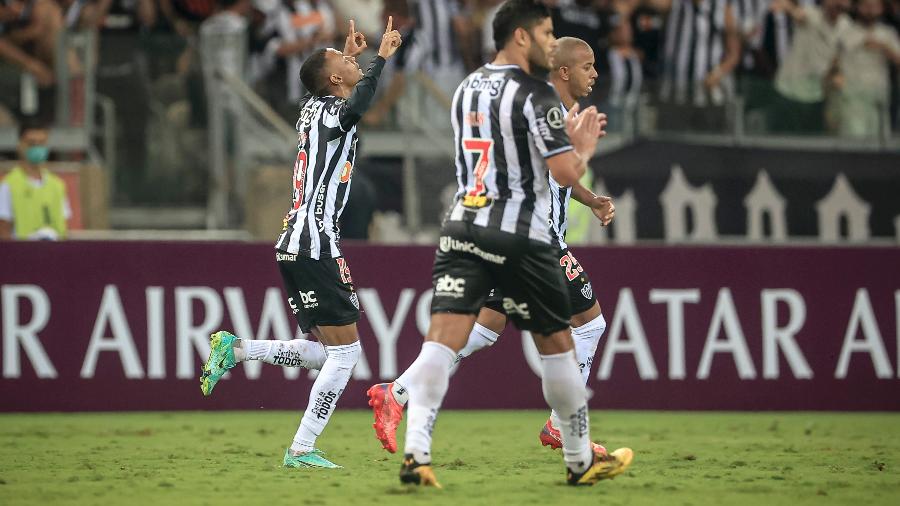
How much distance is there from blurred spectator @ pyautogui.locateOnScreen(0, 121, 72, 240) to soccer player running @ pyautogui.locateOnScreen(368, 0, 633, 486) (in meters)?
7.58

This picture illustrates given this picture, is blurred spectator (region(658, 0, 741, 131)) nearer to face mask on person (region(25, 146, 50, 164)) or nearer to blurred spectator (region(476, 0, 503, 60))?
blurred spectator (region(476, 0, 503, 60))

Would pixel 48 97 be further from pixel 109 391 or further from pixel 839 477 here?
pixel 839 477

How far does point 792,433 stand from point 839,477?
3.11 m

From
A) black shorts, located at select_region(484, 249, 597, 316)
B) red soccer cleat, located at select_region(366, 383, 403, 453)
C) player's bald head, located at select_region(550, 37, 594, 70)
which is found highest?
player's bald head, located at select_region(550, 37, 594, 70)

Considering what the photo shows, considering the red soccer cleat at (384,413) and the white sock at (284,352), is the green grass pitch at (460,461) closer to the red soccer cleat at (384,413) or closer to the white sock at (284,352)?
the red soccer cleat at (384,413)

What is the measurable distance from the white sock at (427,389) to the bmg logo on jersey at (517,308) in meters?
0.37

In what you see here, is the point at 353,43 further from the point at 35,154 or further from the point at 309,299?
the point at 35,154

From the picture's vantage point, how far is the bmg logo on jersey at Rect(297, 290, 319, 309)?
8.86 m

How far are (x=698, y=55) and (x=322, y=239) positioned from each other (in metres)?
9.40

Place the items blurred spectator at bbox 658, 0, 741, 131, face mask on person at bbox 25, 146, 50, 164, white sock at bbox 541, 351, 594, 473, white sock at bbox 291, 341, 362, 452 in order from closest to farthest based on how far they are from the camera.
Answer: white sock at bbox 541, 351, 594, 473
white sock at bbox 291, 341, 362, 452
face mask on person at bbox 25, 146, 50, 164
blurred spectator at bbox 658, 0, 741, 131

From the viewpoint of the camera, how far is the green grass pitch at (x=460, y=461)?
293 inches

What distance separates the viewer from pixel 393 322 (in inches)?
523

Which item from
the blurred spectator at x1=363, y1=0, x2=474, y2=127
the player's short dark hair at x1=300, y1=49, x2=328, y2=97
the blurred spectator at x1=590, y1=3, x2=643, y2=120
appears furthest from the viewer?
the blurred spectator at x1=590, y1=3, x2=643, y2=120

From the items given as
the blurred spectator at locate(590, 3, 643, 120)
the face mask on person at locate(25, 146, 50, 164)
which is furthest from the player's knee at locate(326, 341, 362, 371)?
the blurred spectator at locate(590, 3, 643, 120)
